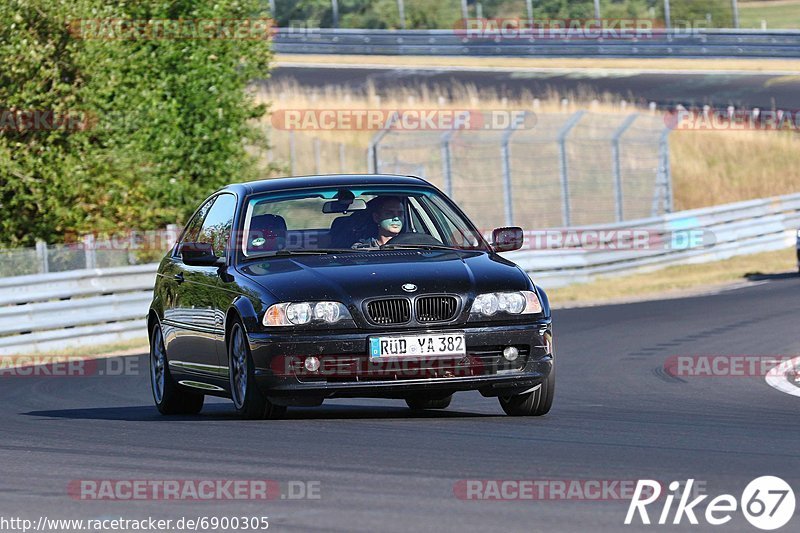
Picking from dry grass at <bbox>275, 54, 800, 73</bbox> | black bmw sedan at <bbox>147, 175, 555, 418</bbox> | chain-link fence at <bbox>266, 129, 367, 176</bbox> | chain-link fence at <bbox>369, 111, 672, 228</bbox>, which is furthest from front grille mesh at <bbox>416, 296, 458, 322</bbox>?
dry grass at <bbox>275, 54, 800, 73</bbox>

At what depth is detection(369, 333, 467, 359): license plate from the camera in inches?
373

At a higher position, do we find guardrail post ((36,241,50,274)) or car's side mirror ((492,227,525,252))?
car's side mirror ((492,227,525,252))

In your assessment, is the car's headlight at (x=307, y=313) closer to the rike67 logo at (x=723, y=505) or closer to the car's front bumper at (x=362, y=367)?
the car's front bumper at (x=362, y=367)

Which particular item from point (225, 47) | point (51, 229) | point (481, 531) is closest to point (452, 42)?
point (225, 47)

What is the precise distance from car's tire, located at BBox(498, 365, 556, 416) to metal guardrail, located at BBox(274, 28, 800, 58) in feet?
149

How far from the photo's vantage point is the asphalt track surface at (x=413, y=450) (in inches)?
252

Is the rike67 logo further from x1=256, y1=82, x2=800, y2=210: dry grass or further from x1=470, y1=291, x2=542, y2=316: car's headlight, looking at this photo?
x1=256, y1=82, x2=800, y2=210: dry grass

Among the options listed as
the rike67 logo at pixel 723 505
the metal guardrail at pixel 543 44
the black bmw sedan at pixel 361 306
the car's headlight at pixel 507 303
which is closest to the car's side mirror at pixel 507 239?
the black bmw sedan at pixel 361 306

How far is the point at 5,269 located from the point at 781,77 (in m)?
34.8

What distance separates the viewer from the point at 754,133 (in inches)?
1791

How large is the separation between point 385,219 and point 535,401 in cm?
156

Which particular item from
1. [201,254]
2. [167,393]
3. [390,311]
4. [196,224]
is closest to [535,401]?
[390,311]

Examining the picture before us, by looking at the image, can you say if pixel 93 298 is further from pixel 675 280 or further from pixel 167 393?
pixel 675 280

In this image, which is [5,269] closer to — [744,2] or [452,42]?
[452,42]
